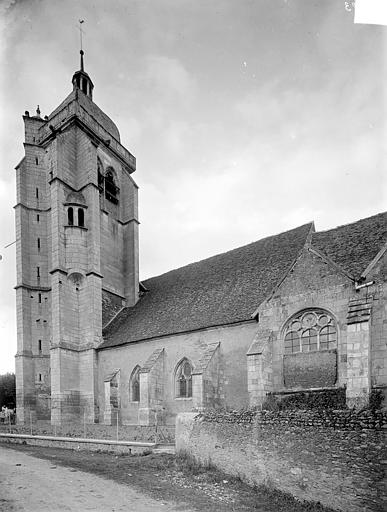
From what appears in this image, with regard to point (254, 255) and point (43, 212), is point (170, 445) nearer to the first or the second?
point (254, 255)

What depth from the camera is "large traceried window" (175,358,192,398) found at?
72.1ft

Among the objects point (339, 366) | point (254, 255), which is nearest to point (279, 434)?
point (339, 366)

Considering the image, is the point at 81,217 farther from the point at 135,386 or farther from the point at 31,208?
the point at 135,386

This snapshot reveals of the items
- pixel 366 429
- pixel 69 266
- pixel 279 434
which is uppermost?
pixel 69 266

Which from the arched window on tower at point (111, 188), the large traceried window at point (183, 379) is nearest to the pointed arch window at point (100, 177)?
the arched window on tower at point (111, 188)

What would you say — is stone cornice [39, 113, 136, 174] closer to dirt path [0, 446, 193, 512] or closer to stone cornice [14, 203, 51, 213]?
stone cornice [14, 203, 51, 213]

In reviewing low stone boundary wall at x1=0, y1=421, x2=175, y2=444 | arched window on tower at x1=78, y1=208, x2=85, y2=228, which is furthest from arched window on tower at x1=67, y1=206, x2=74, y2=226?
low stone boundary wall at x1=0, y1=421, x2=175, y2=444

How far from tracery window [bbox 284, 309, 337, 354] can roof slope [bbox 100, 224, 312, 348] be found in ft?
15.3

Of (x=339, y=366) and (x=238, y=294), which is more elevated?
(x=238, y=294)

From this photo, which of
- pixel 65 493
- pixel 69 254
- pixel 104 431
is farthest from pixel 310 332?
pixel 69 254

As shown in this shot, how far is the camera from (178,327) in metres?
22.6

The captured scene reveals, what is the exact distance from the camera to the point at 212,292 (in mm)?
24031

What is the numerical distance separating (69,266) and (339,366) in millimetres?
19794

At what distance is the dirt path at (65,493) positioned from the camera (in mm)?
9344
